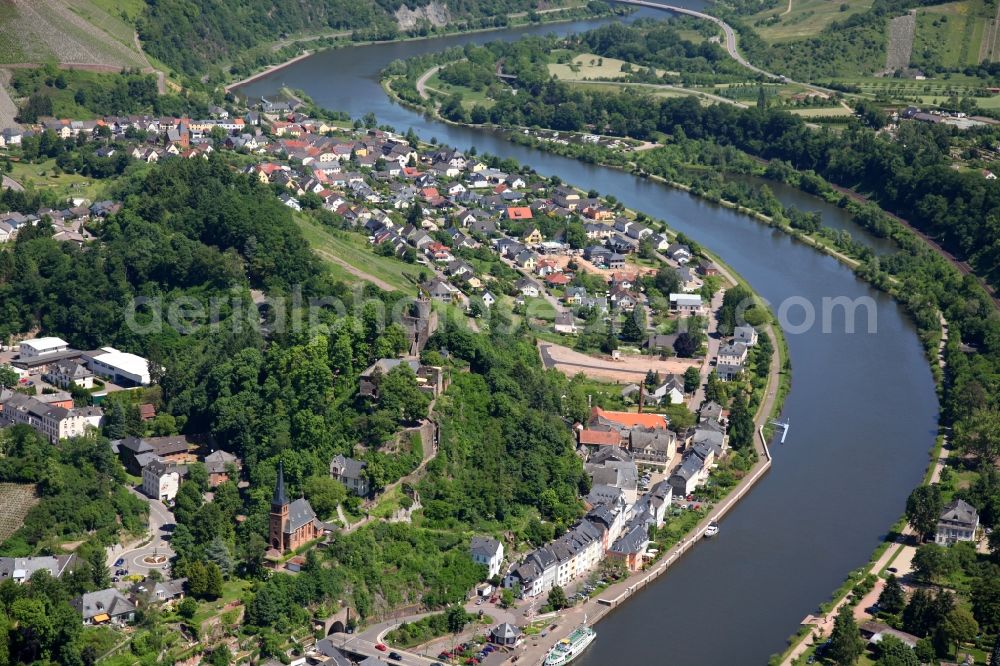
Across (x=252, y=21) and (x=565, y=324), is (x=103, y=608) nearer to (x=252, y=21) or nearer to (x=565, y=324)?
(x=565, y=324)

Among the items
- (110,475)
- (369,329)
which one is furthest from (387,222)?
(110,475)

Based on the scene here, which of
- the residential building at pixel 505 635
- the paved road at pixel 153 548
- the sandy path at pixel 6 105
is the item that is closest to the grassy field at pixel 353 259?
the paved road at pixel 153 548

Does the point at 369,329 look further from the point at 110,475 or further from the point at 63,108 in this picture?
the point at 63,108

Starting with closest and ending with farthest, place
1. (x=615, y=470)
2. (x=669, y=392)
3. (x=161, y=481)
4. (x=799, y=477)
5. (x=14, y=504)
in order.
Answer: (x=14, y=504)
(x=161, y=481)
(x=615, y=470)
(x=799, y=477)
(x=669, y=392)

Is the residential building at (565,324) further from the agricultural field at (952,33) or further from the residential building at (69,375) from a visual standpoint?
the agricultural field at (952,33)

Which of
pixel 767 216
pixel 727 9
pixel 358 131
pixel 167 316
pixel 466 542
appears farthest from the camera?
pixel 727 9

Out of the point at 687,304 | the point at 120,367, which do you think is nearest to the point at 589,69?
the point at 687,304

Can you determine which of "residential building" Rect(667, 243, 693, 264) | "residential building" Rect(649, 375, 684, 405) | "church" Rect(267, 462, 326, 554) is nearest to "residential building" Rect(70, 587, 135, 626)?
"church" Rect(267, 462, 326, 554)
